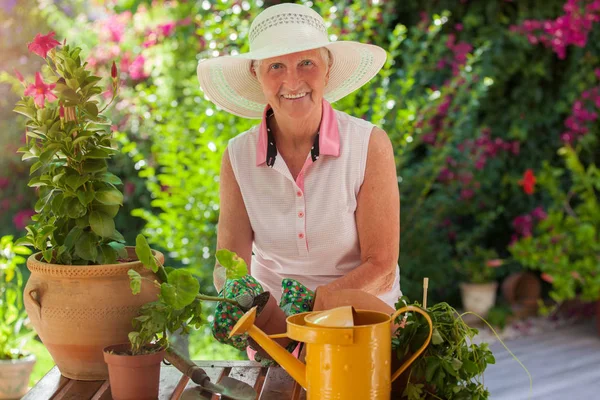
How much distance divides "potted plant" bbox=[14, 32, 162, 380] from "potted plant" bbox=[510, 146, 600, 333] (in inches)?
119

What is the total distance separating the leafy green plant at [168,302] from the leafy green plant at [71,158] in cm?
13

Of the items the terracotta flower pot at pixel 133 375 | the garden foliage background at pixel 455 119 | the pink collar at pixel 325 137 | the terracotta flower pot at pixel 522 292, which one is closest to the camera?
the terracotta flower pot at pixel 133 375

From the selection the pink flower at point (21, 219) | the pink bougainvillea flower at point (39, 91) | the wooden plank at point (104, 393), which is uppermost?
the pink bougainvillea flower at point (39, 91)

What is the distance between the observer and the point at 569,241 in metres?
3.92

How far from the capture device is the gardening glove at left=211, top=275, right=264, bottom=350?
138 centimetres

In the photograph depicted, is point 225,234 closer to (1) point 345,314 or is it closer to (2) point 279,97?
(2) point 279,97

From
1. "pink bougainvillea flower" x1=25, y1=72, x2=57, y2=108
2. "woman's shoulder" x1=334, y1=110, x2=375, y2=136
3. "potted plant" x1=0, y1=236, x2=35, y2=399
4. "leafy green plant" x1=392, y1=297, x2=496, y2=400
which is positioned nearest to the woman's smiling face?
"woman's shoulder" x1=334, y1=110, x2=375, y2=136

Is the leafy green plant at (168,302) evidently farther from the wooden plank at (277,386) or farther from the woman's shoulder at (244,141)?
the woman's shoulder at (244,141)

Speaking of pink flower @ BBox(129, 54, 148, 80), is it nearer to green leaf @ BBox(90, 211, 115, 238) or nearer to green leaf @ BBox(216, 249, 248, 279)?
green leaf @ BBox(90, 211, 115, 238)

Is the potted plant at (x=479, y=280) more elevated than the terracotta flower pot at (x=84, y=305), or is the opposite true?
the terracotta flower pot at (x=84, y=305)

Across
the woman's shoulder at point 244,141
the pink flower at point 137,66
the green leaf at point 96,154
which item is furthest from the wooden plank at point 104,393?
the pink flower at point 137,66

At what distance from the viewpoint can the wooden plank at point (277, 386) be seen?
50.3 inches

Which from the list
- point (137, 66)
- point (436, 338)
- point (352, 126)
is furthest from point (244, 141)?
point (137, 66)

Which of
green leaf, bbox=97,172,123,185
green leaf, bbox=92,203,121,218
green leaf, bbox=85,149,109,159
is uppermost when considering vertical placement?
green leaf, bbox=85,149,109,159
